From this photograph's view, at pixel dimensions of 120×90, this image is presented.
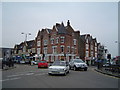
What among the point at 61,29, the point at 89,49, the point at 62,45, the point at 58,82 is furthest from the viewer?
the point at 89,49

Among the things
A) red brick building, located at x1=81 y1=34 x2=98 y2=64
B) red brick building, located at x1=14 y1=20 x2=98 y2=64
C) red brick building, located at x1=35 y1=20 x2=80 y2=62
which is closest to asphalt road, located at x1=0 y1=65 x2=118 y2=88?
red brick building, located at x1=14 y1=20 x2=98 y2=64

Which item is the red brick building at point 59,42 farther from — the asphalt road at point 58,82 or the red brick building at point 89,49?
the asphalt road at point 58,82

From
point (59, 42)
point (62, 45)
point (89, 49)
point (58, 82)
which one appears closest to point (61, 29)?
point (59, 42)

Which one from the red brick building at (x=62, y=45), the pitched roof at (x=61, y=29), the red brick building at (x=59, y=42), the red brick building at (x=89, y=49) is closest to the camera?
the red brick building at (x=59, y=42)

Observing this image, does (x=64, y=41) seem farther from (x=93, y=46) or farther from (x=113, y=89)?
(x=113, y=89)

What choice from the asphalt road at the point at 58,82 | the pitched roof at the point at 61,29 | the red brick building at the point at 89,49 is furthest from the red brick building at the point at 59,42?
the asphalt road at the point at 58,82

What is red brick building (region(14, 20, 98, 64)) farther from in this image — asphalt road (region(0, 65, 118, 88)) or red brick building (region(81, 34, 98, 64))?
asphalt road (region(0, 65, 118, 88))

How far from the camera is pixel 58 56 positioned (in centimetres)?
5016

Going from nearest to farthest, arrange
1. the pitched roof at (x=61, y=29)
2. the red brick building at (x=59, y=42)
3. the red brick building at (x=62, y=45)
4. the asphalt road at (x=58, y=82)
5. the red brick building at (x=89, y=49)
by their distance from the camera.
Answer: the asphalt road at (x=58, y=82)
the red brick building at (x=59, y=42)
the red brick building at (x=62, y=45)
the pitched roof at (x=61, y=29)
the red brick building at (x=89, y=49)

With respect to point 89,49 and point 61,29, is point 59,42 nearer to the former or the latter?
point 61,29

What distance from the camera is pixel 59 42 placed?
50.4 meters

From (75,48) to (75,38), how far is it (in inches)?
142

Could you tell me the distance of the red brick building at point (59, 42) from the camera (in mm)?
50438

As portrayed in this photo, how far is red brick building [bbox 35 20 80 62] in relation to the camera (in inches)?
1986
